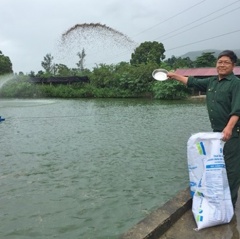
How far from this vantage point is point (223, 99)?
3502 millimetres

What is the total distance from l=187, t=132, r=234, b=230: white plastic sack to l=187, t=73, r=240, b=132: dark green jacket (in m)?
0.30

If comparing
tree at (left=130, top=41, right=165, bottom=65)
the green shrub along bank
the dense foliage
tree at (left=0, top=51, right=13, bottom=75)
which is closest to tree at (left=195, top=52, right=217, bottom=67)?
the dense foliage

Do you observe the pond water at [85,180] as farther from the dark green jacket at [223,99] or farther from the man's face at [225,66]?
the man's face at [225,66]

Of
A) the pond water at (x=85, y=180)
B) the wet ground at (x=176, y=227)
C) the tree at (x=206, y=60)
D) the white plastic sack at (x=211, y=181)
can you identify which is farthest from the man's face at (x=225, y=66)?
the tree at (x=206, y=60)

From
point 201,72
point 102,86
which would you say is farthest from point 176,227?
point 102,86

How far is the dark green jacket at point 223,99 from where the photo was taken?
3396mm

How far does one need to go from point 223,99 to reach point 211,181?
91 centimetres

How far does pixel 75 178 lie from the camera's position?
6.80 metres

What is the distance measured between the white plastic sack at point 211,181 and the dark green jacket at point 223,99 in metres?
0.30

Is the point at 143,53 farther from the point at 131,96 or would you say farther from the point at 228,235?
the point at 228,235

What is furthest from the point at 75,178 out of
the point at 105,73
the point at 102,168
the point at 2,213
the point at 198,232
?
the point at 105,73

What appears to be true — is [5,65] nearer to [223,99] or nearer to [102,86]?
[102,86]

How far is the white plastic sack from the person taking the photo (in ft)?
10.9

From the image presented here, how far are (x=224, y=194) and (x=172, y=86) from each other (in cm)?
3479
